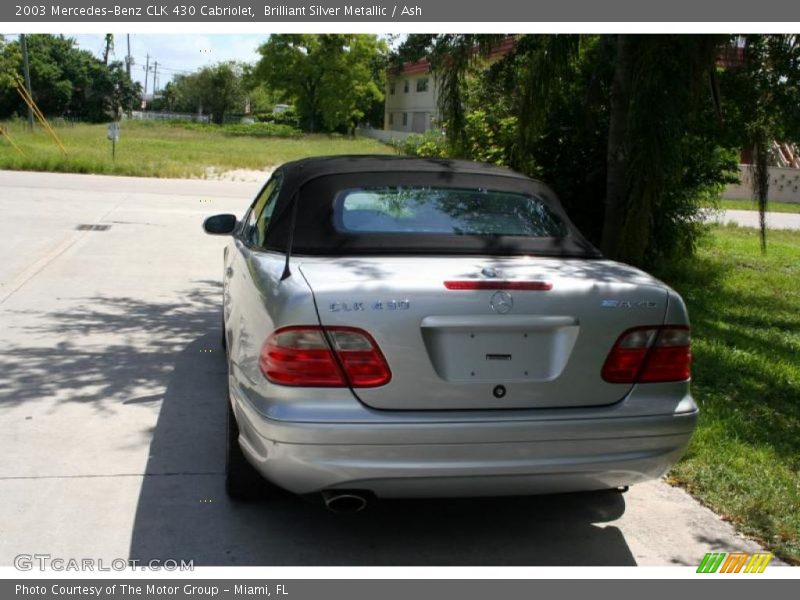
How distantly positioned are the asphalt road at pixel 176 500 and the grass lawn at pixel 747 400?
0.20 metres

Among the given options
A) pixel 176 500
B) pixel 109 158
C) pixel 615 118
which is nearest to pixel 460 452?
pixel 176 500

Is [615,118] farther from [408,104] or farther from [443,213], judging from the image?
[408,104]

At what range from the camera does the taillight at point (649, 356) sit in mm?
3664

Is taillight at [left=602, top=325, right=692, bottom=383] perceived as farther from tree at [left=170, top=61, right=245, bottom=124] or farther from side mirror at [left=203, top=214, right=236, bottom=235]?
tree at [left=170, top=61, right=245, bottom=124]

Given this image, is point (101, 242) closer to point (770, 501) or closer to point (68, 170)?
point (770, 501)

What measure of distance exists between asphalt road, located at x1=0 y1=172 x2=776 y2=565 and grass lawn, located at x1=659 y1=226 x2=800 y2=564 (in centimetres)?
20

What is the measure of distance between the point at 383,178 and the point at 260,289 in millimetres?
1077

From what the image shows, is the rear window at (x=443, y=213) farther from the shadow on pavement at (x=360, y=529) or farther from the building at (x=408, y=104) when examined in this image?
the building at (x=408, y=104)

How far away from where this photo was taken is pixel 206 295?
382 inches

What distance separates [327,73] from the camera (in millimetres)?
76500

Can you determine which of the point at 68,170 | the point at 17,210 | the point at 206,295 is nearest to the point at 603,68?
the point at 206,295

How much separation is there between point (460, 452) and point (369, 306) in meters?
0.66

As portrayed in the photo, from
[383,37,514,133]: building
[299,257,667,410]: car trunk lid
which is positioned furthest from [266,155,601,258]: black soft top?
[383,37,514,133]: building

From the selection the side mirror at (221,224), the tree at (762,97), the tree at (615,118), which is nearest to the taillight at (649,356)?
the tree at (615,118)
